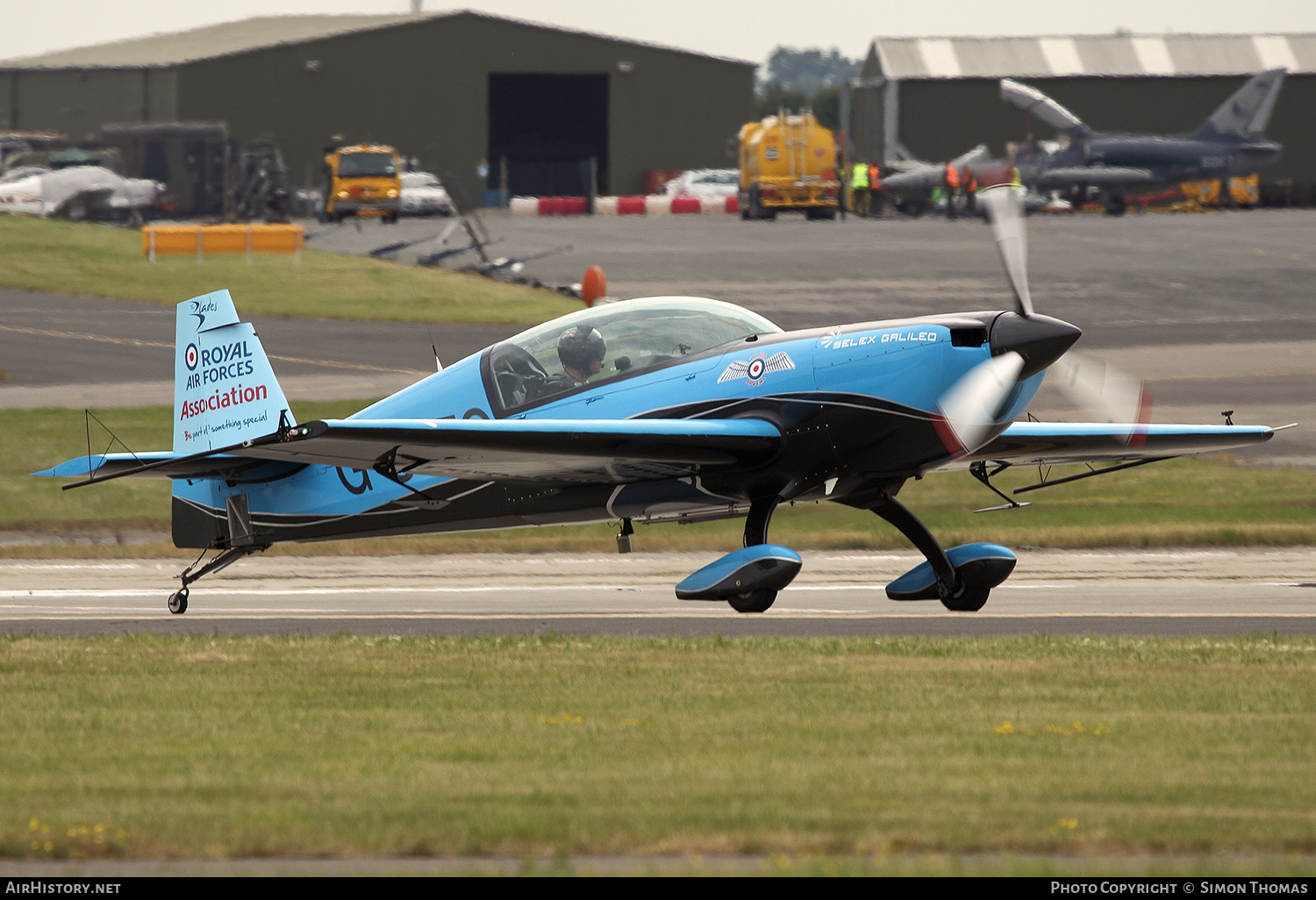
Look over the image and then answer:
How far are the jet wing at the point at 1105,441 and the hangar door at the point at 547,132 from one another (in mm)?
78141

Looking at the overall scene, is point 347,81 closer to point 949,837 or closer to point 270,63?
point 270,63

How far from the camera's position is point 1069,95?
8831 centimetres

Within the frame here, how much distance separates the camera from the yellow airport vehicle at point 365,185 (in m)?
66.2

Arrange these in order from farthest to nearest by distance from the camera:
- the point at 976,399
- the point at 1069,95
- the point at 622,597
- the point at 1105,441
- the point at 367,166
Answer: the point at 1069,95 < the point at 367,166 < the point at 622,597 < the point at 1105,441 < the point at 976,399

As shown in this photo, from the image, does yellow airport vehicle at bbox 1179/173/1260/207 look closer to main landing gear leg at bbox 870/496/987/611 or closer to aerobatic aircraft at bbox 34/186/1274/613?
aerobatic aircraft at bbox 34/186/1274/613

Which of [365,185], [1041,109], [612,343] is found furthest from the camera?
[1041,109]

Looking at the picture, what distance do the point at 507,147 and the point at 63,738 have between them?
294 feet

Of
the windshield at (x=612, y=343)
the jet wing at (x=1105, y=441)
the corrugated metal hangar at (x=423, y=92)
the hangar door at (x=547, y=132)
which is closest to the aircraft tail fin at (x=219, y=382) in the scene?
the windshield at (x=612, y=343)

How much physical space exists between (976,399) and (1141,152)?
213 feet

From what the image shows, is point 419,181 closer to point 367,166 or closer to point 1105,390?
point 367,166

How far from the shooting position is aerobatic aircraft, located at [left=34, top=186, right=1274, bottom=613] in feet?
40.6

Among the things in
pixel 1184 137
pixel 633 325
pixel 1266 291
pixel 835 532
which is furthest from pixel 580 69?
pixel 633 325

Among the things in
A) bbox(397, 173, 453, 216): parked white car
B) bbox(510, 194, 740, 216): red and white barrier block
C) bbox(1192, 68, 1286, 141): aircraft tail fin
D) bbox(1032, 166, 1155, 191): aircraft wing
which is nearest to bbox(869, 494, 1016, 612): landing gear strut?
bbox(397, 173, 453, 216): parked white car

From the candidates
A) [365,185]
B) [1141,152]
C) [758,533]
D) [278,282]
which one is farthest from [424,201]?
[758,533]
